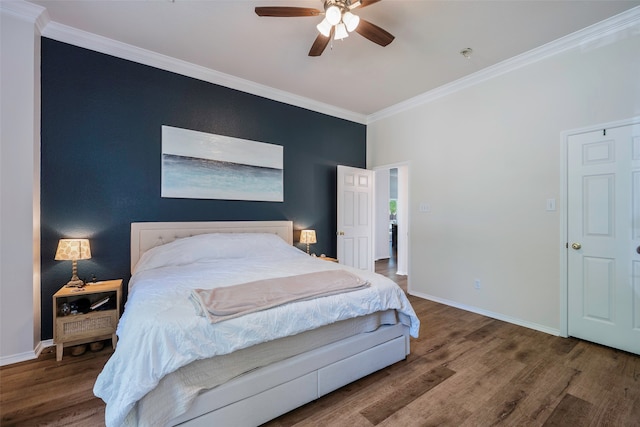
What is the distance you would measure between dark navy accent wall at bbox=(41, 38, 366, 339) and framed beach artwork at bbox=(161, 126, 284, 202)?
90 mm

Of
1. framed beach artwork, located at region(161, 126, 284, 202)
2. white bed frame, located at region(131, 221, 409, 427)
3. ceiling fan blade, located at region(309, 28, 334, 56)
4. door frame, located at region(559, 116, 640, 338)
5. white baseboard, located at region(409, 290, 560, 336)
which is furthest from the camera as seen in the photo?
framed beach artwork, located at region(161, 126, 284, 202)

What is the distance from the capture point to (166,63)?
123 inches

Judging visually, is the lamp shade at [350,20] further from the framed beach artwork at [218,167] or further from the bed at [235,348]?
the framed beach artwork at [218,167]

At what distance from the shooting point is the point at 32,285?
2393mm

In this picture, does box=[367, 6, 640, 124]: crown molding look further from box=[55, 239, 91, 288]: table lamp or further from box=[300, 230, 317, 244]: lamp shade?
box=[55, 239, 91, 288]: table lamp

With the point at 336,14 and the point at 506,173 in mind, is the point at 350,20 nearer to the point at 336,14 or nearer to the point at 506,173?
the point at 336,14

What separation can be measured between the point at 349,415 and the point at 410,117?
3.91m

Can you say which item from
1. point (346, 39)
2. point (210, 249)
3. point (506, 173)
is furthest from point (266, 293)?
point (506, 173)

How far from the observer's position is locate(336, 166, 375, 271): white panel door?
4367 millimetres

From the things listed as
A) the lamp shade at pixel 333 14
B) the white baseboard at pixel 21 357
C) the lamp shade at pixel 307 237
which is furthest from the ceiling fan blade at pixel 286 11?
the white baseboard at pixel 21 357

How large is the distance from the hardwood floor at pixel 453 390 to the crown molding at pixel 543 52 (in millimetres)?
2887

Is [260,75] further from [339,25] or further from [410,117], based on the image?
[410,117]

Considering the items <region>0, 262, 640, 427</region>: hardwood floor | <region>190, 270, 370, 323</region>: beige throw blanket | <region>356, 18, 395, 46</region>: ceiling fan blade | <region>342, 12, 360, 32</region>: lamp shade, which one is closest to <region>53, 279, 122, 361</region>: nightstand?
<region>0, 262, 640, 427</region>: hardwood floor

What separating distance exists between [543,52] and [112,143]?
4564mm
